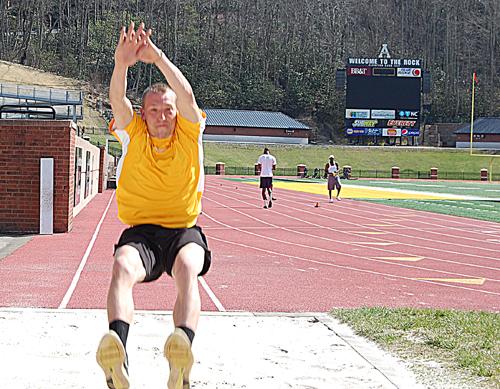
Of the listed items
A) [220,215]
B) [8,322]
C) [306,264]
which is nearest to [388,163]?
[220,215]

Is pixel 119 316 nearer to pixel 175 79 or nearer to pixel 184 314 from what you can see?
pixel 184 314

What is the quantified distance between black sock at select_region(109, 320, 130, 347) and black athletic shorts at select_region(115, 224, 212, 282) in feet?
1.57

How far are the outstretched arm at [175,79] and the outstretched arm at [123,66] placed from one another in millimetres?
47

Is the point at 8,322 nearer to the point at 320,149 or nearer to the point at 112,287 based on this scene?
the point at 112,287

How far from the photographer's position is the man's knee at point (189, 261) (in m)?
4.84

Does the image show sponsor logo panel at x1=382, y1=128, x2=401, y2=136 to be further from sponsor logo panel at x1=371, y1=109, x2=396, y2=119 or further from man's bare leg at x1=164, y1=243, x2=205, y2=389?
man's bare leg at x1=164, y1=243, x2=205, y2=389

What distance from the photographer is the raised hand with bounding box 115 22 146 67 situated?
495cm

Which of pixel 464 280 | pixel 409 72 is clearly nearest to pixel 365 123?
Result: pixel 409 72

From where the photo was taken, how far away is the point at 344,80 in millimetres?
66562

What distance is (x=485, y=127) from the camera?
89.2 meters

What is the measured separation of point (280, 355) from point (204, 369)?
28.1 inches

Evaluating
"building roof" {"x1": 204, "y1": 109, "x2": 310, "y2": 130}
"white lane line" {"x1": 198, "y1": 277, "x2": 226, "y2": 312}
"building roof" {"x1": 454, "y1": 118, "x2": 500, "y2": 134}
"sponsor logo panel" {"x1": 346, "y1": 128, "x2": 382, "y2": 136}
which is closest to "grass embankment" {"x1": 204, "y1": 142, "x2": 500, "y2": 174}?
"sponsor logo panel" {"x1": 346, "y1": 128, "x2": 382, "y2": 136}

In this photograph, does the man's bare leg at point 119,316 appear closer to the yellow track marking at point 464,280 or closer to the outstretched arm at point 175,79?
the outstretched arm at point 175,79

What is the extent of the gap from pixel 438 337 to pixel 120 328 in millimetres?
3277
